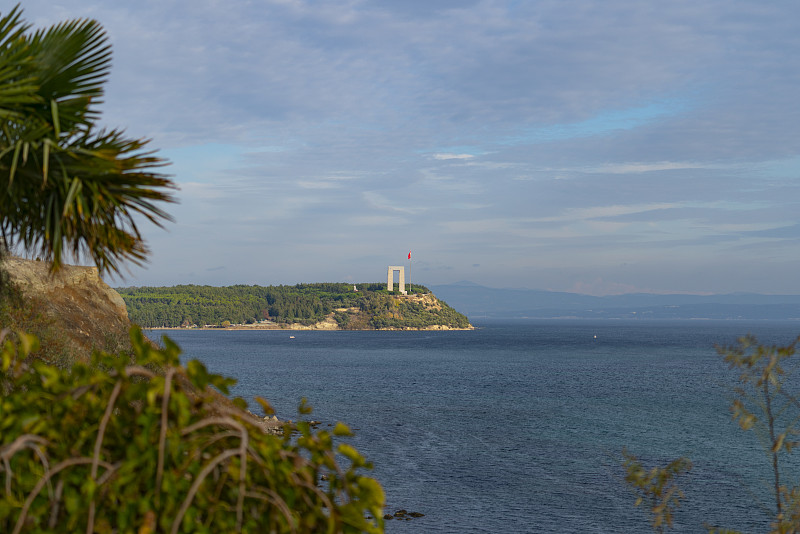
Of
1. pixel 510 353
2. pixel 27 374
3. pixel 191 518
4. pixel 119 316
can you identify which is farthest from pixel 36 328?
pixel 510 353

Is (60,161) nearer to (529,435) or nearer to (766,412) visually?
(766,412)

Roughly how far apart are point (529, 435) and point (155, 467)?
53.0 metres

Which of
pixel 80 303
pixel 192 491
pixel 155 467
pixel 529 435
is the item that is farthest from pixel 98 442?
pixel 529 435

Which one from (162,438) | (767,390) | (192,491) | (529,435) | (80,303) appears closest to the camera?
(192,491)

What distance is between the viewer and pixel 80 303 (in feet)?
145

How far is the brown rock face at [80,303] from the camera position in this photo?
35.4 meters

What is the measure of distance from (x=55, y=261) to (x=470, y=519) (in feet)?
91.6

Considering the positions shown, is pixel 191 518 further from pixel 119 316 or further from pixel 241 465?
pixel 119 316

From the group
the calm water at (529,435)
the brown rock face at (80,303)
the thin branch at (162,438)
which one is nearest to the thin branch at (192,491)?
the thin branch at (162,438)

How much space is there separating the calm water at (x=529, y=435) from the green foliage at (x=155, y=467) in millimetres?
8827

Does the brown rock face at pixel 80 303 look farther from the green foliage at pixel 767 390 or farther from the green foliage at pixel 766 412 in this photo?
the green foliage at pixel 767 390

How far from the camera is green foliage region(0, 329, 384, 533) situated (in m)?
3.42

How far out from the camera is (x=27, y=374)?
14.5 feet

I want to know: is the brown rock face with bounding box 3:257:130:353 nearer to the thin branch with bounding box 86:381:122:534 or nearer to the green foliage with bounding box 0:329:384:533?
the green foliage with bounding box 0:329:384:533
